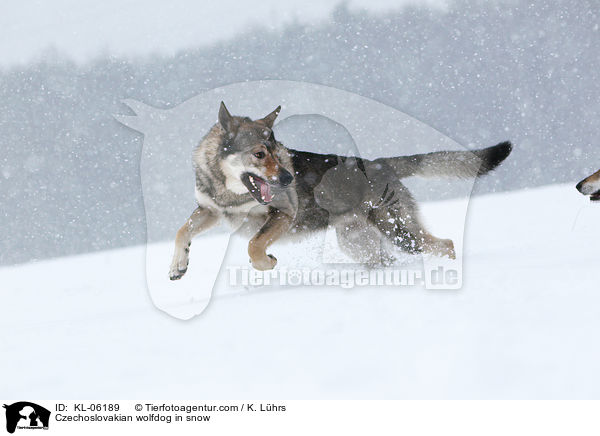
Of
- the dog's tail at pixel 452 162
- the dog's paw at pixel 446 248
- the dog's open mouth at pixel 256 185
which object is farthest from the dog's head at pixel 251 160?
the dog's paw at pixel 446 248

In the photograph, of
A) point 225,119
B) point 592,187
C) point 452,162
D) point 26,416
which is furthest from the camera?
point 592,187

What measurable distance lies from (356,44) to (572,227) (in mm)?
3523

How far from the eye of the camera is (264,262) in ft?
7.09

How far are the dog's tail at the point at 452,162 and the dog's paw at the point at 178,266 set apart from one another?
1.14 metres

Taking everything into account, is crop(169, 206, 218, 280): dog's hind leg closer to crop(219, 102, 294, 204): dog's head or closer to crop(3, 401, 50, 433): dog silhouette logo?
crop(219, 102, 294, 204): dog's head

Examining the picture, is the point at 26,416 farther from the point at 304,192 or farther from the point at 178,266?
the point at 304,192

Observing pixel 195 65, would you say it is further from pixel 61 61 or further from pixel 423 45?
pixel 423 45

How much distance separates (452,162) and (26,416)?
223 centimetres

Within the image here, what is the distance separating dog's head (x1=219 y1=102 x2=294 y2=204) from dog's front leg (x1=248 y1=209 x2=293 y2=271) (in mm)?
91

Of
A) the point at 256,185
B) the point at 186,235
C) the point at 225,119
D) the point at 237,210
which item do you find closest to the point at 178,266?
the point at 186,235

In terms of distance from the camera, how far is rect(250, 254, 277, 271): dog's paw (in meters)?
2.15

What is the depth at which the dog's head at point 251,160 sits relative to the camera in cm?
213

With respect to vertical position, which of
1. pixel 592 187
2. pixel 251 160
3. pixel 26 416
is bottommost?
pixel 26 416

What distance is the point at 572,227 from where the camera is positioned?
3574mm
